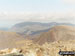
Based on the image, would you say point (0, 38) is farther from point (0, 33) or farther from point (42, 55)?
point (42, 55)

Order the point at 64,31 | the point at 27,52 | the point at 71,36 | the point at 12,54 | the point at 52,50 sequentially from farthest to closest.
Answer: the point at 64,31 < the point at 71,36 < the point at 52,50 < the point at 27,52 < the point at 12,54

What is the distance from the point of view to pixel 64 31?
529 ft

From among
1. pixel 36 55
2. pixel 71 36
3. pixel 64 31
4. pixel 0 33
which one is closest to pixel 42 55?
pixel 36 55

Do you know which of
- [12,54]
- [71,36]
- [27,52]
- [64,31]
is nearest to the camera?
[12,54]

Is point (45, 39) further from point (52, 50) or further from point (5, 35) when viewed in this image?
point (52, 50)

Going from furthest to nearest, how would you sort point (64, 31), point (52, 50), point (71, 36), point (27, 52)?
point (64, 31)
point (71, 36)
point (52, 50)
point (27, 52)

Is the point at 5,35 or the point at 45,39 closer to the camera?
the point at 45,39

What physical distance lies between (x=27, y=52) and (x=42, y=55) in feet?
13.0

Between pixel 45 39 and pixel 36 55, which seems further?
pixel 45 39

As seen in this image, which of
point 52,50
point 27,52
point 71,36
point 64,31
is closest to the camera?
point 27,52

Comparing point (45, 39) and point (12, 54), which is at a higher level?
point (12, 54)

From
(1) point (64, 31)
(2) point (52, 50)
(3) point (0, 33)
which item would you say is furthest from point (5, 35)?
(2) point (52, 50)

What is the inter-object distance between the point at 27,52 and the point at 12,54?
445 cm

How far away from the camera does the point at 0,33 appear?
170250 millimetres
